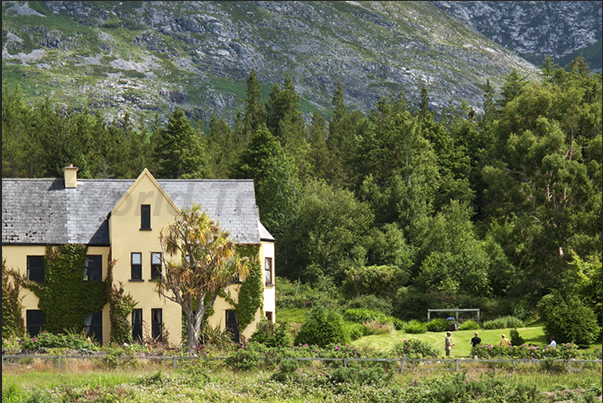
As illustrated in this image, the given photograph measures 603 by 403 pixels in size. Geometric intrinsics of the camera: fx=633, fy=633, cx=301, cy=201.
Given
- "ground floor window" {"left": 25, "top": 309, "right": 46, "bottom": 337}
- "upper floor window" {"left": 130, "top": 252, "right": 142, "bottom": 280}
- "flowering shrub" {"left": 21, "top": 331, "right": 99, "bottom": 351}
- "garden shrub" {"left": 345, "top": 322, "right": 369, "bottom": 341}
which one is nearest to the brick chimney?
"upper floor window" {"left": 130, "top": 252, "right": 142, "bottom": 280}

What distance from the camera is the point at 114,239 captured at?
39.6 meters

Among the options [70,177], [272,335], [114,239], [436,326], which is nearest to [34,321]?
[114,239]

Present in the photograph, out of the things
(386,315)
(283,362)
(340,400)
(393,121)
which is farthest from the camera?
(393,121)

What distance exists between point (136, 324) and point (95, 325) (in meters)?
2.72

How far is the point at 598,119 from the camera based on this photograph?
171ft

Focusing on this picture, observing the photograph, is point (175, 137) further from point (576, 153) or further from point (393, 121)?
point (576, 153)

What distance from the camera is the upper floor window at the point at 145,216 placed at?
131 ft

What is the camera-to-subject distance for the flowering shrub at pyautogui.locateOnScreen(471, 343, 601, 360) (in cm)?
2706

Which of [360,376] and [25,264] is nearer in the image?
[360,376]

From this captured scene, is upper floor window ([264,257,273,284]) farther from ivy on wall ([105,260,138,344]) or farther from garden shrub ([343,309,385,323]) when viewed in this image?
ivy on wall ([105,260,138,344])

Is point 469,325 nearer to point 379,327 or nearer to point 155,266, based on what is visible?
point 379,327

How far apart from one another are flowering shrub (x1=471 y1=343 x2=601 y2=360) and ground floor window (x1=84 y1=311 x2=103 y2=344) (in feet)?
75.4

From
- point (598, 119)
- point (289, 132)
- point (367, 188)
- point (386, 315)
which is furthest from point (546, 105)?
point (289, 132)

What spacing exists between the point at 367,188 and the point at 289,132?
1237 inches
